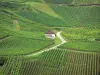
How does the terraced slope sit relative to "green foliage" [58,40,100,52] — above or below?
below

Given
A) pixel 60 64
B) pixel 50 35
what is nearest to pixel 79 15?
pixel 50 35

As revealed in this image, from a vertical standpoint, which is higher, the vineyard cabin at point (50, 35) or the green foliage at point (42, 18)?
the vineyard cabin at point (50, 35)

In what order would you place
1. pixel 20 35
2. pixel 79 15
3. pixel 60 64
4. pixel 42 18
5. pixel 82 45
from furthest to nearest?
pixel 79 15
pixel 42 18
pixel 20 35
pixel 82 45
pixel 60 64

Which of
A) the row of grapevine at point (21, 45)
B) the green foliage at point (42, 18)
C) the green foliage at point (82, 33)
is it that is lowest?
the green foliage at point (42, 18)

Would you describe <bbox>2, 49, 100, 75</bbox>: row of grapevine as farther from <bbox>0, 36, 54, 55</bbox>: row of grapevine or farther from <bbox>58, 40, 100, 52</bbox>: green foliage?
<bbox>0, 36, 54, 55</bbox>: row of grapevine

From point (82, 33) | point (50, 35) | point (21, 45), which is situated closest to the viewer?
point (21, 45)

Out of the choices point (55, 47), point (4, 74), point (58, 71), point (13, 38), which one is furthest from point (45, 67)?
point (13, 38)

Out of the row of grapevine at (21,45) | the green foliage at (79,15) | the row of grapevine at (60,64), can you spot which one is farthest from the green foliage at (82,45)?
the green foliage at (79,15)

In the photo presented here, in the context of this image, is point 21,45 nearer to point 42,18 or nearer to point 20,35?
point 20,35

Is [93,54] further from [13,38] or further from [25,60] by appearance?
[13,38]

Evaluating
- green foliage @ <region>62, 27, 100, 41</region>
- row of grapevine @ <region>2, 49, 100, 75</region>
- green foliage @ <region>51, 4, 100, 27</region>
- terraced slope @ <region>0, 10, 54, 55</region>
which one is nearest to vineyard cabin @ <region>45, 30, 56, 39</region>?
terraced slope @ <region>0, 10, 54, 55</region>

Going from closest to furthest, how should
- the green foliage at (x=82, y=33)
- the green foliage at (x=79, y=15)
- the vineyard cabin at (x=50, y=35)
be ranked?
the green foliage at (x=82, y=33), the vineyard cabin at (x=50, y=35), the green foliage at (x=79, y=15)

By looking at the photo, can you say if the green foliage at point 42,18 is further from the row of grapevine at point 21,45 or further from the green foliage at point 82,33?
the row of grapevine at point 21,45
